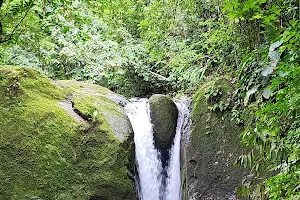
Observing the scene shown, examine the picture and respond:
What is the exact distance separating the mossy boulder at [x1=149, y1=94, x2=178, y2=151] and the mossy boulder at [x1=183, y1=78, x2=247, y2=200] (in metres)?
0.69

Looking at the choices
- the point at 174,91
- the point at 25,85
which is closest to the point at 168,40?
the point at 174,91

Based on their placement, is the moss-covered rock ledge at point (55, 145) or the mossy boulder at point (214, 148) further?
the mossy boulder at point (214, 148)

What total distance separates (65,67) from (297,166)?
8.02 m

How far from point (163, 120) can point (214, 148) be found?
4.44ft

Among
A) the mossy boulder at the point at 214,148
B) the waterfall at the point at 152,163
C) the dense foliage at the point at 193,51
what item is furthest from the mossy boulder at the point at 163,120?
the dense foliage at the point at 193,51

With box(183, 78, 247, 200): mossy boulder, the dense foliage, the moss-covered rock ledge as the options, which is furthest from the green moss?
the moss-covered rock ledge

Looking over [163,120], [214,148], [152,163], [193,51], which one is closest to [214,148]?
[214,148]

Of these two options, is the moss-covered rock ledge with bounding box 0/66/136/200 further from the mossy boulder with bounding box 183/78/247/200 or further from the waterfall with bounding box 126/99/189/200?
the mossy boulder with bounding box 183/78/247/200

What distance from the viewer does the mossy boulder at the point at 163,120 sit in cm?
605

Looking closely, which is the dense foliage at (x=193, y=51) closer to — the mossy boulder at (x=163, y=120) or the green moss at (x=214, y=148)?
the green moss at (x=214, y=148)

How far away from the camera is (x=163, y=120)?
6203 millimetres

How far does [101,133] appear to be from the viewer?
16.6 feet

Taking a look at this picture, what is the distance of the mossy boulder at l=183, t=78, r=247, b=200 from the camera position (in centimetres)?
488

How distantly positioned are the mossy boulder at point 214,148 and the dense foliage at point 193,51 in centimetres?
21
